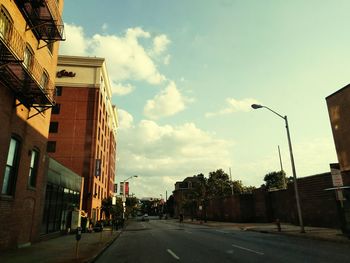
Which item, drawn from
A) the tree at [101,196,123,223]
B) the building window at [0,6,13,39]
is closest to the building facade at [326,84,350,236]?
the building window at [0,6,13,39]

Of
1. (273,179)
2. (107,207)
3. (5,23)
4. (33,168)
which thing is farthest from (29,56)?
(273,179)

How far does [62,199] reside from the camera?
94.2 feet

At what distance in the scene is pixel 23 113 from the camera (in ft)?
57.2

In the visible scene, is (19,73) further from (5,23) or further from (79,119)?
(79,119)

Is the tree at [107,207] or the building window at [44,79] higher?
the building window at [44,79]

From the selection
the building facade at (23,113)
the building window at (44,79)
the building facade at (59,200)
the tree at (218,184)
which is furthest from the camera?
the tree at (218,184)

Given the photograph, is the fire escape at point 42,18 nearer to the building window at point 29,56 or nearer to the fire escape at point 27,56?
the fire escape at point 27,56

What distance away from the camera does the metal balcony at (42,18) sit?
662 inches

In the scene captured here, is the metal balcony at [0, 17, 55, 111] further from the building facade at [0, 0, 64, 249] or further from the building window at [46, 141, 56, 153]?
the building window at [46, 141, 56, 153]

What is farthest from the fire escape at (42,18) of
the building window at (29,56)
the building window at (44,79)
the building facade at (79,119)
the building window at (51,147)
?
the building window at (51,147)

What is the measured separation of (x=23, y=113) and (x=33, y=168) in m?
4.16

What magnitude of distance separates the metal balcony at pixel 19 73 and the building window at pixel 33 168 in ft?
10.8

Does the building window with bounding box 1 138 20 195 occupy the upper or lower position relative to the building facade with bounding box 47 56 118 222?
lower

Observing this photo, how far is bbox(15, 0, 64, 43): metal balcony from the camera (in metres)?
16.8
